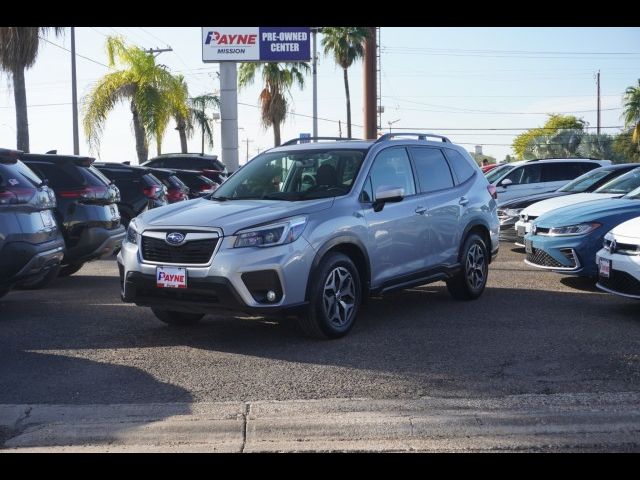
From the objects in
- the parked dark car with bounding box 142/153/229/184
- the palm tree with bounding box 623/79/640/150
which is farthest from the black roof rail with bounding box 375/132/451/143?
the palm tree with bounding box 623/79/640/150

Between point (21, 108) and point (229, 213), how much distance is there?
1751 cm

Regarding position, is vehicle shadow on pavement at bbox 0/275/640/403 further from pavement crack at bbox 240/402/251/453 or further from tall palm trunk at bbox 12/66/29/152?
tall palm trunk at bbox 12/66/29/152

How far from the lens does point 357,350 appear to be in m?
6.67

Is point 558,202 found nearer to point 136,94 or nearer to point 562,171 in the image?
point 562,171

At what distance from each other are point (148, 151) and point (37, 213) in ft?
80.8

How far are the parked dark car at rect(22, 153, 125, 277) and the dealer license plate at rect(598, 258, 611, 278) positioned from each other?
5.88 metres

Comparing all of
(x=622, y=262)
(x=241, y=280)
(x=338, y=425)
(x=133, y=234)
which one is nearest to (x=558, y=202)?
(x=622, y=262)

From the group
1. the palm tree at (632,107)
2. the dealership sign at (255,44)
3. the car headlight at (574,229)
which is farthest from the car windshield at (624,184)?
the palm tree at (632,107)

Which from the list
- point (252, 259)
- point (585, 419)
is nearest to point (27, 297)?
point (252, 259)

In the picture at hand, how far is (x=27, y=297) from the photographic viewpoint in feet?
32.0

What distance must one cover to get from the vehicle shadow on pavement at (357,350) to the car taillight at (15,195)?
124cm

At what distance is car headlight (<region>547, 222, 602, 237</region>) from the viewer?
9445 millimetres
